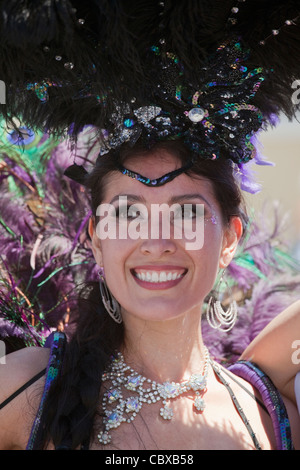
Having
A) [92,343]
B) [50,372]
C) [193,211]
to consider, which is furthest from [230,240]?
[50,372]

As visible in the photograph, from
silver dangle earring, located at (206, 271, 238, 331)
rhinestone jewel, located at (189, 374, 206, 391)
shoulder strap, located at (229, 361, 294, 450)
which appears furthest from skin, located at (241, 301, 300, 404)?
rhinestone jewel, located at (189, 374, 206, 391)

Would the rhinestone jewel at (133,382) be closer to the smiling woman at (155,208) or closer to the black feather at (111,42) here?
the smiling woman at (155,208)

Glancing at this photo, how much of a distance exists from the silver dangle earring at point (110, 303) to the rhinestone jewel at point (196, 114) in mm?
629

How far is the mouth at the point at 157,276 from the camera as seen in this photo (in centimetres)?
192

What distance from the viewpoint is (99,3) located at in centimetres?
157

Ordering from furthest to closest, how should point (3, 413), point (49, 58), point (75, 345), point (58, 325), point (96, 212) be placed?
point (58, 325) < point (96, 212) < point (75, 345) < point (3, 413) < point (49, 58)

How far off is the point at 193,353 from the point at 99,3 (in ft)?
3.72

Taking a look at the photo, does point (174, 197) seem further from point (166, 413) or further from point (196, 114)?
point (166, 413)

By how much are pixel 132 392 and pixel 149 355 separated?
14cm

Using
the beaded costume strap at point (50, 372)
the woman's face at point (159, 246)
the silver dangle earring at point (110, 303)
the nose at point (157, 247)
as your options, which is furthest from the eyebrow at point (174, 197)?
the beaded costume strap at point (50, 372)

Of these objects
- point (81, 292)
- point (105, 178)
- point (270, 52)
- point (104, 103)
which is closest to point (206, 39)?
point (270, 52)

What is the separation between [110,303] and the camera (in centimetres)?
218

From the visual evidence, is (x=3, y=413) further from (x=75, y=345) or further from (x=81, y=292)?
(x=81, y=292)

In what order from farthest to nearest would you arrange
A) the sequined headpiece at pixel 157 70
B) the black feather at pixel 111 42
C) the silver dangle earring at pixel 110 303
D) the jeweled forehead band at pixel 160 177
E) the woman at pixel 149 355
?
the silver dangle earring at pixel 110 303
the jeweled forehead band at pixel 160 177
the woman at pixel 149 355
the sequined headpiece at pixel 157 70
the black feather at pixel 111 42
